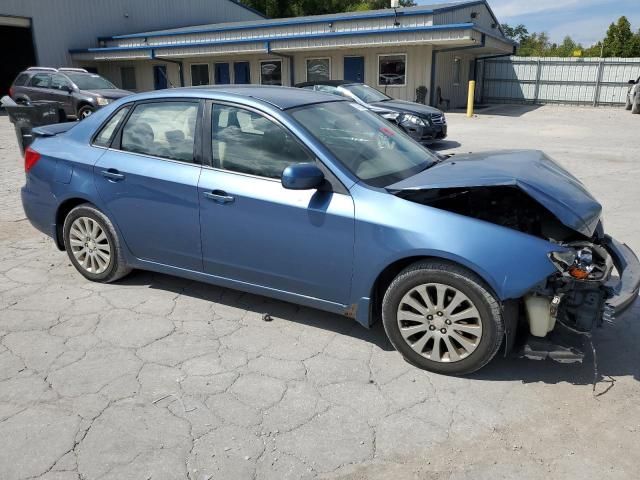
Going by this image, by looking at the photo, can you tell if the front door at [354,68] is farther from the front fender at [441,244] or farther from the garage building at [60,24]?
the front fender at [441,244]

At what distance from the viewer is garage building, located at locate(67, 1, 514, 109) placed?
20.4 m

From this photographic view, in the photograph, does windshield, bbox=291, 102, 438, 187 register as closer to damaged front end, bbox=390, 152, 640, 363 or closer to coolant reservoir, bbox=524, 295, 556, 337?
damaged front end, bbox=390, 152, 640, 363

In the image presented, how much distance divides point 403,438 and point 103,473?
57.9 inches

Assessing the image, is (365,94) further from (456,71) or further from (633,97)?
(633,97)

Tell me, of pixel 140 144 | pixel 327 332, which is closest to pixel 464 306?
pixel 327 332

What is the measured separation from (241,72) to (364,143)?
2394cm

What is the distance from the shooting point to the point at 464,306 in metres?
3.17

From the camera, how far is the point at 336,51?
925 inches

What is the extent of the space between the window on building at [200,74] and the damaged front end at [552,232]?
26.0 meters

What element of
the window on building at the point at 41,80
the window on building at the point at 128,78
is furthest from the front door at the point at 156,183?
the window on building at the point at 128,78

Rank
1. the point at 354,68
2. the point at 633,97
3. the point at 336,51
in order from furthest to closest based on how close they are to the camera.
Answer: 1. the point at 336,51
2. the point at 354,68
3. the point at 633,97

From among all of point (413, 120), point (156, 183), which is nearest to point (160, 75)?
point (413, 120)

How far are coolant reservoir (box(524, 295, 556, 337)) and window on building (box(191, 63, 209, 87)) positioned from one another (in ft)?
88.5

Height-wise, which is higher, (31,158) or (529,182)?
(529,182)
